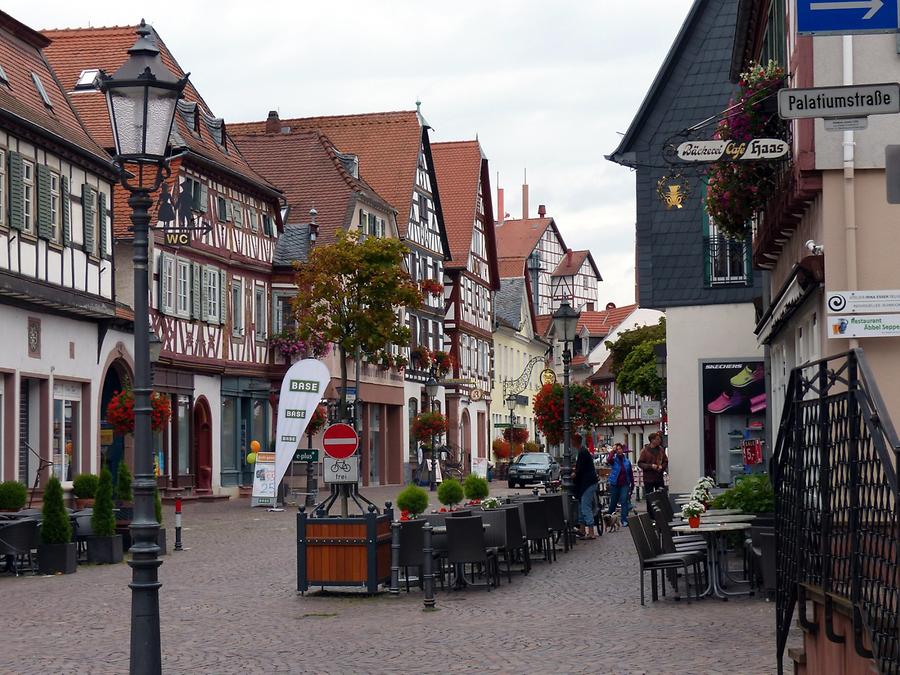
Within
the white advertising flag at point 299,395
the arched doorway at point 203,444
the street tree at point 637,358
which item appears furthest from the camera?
the street tree at point 637,358

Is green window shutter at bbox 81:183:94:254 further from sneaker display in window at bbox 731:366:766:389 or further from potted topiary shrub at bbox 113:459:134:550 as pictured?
sneaker display in window at bbox 731:366:766:389

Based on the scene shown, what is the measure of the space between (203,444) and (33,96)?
14.3 meters

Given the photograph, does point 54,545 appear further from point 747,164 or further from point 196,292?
point 196,292

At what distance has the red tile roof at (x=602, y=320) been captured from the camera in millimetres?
124250

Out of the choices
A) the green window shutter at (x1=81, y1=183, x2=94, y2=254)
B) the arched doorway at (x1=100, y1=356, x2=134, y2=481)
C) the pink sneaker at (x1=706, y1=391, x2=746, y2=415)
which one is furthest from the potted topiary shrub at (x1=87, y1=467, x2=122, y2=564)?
the pink sneaker at (x1=706, y1=391, x2=746, y2=415)

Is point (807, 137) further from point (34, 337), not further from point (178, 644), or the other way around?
point (34, 337)

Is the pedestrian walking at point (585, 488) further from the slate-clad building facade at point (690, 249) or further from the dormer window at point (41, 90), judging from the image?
the dormer window at point (41, 90)

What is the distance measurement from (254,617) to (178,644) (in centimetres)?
206

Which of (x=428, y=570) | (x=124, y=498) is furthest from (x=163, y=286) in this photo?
(x=428, y=570)

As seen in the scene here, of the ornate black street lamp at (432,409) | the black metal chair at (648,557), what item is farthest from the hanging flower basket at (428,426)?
the black metal chair at (648,557)

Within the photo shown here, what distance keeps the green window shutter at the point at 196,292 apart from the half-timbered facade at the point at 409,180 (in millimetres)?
19159

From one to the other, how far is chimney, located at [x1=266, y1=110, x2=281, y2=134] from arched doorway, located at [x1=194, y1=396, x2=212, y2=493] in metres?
20.6

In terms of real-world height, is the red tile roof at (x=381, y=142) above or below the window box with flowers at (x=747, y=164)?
above

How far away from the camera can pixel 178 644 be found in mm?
13523
